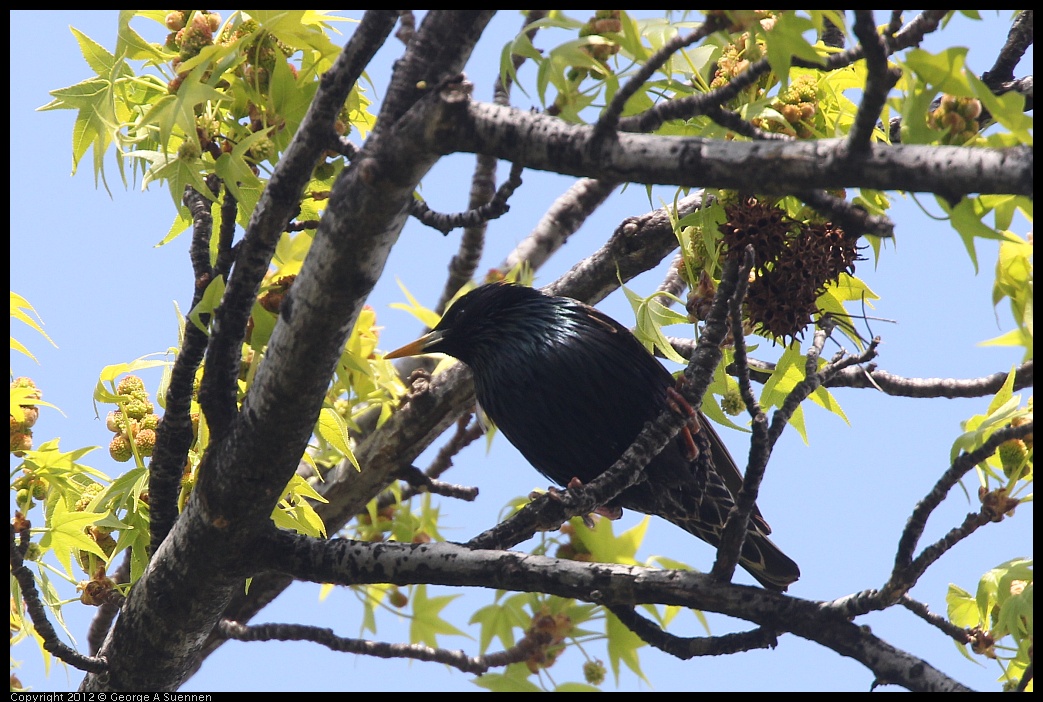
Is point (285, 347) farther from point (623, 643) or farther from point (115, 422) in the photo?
point (623, 643)

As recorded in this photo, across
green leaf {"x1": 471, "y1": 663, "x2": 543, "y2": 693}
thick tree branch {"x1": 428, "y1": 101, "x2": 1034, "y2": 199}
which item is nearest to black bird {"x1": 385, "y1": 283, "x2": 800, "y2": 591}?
green leaf {"x1": 471, "y1": 663, "x2": 543, "y2": 693}

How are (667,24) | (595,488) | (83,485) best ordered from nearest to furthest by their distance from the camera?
(667,24), (595,488), (83,485)

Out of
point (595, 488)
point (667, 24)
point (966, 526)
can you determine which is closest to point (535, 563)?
point (595, 488)

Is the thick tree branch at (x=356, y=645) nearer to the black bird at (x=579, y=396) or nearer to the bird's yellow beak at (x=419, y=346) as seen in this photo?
the black bird at (x=579, y=396)

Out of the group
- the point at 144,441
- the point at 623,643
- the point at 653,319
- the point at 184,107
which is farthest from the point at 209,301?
the point at 623,643

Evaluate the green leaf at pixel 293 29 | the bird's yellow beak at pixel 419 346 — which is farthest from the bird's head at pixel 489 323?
the green leaf at pixel 293 29

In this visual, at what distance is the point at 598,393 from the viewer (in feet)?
13.5

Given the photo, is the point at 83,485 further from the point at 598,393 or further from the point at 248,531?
the point at 598,393

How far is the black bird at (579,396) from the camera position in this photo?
416 centimetres

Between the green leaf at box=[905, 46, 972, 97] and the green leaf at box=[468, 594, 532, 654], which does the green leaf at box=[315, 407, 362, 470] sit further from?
the green leaf at box=[905, 46, 972, 97]

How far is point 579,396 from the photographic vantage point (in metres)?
4.13

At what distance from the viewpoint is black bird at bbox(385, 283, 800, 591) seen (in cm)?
416

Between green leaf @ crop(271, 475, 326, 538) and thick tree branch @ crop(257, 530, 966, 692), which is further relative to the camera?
green leaf @ crop(271, 475, 326, 538)

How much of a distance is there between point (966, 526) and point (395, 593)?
297cm
